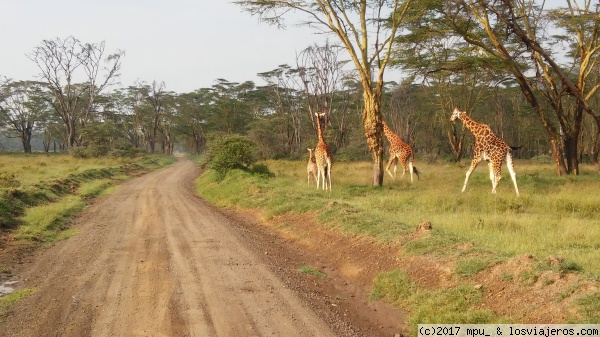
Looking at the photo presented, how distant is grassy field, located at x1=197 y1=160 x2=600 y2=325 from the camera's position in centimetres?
605

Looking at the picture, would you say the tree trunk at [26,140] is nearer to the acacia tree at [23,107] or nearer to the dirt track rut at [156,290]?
the acacia tree at [23,107]

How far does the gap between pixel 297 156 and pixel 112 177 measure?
1671 centimetres

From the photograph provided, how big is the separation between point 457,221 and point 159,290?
19.1 feet

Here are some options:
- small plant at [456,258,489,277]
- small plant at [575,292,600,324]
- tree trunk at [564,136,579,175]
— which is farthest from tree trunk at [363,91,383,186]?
small plant at [575,292,600,324]

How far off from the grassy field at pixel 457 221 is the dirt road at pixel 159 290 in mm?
1141

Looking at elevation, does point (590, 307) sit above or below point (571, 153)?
below

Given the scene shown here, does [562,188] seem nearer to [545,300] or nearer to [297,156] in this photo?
[545,300]

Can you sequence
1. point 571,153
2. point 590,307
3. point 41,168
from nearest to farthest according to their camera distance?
point 590,307
point 571,153
point 41,168

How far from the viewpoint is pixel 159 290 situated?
6.75m

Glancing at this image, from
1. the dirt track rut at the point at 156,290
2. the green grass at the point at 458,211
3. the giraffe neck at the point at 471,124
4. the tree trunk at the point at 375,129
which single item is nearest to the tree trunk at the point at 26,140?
the green grass at the point at 458,211

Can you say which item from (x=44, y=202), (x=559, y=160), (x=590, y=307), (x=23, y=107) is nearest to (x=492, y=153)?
(x=559, y=160)

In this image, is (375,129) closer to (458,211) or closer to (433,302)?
(458,211)

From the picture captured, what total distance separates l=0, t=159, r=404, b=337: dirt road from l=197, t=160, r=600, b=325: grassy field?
1.14 meters

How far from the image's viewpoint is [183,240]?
10.0m
